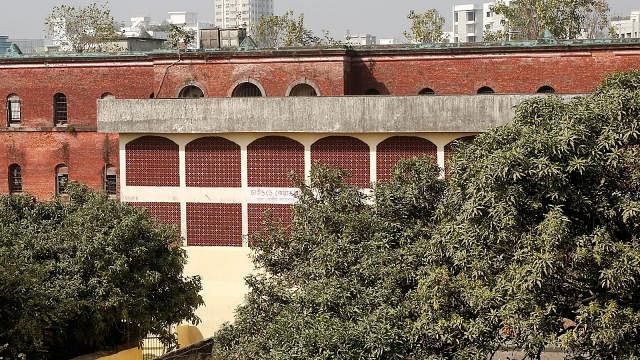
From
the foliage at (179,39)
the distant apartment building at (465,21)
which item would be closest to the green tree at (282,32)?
the foliage at (179,39)

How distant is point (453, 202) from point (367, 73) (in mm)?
18301

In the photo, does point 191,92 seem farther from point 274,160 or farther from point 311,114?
point 311,114

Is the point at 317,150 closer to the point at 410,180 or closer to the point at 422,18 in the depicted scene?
the point at 410,180

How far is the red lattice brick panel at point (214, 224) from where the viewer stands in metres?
28.9

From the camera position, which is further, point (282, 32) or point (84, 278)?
point (282, 32)

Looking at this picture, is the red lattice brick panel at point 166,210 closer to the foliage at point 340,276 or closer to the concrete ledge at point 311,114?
the concrete ledge at point 311,114

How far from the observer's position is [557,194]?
13.6 metres

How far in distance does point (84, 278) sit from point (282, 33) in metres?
36.8

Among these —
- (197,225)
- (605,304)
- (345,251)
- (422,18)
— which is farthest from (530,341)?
(422,18)

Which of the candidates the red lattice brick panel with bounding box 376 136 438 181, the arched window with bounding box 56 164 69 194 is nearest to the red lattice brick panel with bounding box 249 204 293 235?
the red lattice brick panel with bounding box 376 136 438 181

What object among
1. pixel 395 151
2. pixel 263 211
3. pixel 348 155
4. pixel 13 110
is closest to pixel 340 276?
pixel 395 151

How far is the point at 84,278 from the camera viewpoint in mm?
21312

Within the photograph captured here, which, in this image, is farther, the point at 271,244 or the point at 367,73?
the point at 367,73

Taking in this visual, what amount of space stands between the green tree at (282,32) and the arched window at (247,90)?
2129 cm
